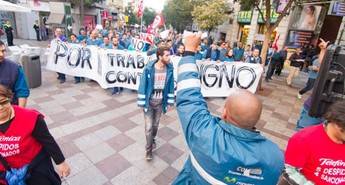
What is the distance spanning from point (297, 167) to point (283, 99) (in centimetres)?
772

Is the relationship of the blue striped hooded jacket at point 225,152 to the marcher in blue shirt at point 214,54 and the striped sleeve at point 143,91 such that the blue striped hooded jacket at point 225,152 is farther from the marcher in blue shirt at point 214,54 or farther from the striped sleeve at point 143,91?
the marcher in blue shirt at point 214,54

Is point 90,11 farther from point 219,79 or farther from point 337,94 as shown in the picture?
point 337,94

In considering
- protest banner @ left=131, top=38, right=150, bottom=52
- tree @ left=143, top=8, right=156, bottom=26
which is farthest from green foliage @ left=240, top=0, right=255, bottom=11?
tree @ left=143, top=8, right=156, bottom=26

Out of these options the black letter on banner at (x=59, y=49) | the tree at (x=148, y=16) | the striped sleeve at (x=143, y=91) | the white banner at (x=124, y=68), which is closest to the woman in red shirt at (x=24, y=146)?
the striped sleeve at (x=143, y=91)

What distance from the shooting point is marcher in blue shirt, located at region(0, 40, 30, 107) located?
9.11 feet

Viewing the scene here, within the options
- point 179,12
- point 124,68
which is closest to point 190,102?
point 124,68

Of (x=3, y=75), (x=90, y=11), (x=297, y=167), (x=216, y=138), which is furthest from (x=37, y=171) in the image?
(x=90, y=11)

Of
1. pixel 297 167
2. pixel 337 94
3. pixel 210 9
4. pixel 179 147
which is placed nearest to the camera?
pixel 297 167

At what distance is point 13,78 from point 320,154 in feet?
11.5

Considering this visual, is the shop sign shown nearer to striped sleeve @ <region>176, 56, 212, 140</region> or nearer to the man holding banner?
the man holding banner

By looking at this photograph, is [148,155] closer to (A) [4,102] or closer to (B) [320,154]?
(A) [4,102]

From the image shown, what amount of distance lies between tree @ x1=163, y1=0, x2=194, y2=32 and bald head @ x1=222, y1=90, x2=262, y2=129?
119 ft

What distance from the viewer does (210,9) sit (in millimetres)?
27469

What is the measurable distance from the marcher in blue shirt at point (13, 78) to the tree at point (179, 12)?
34.8 metres
